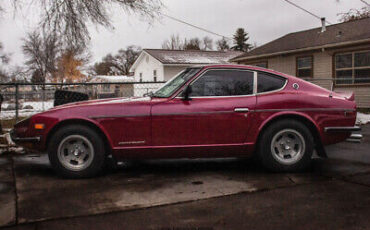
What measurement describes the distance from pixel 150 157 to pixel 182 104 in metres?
0.81

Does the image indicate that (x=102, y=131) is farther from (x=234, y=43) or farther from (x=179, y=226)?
(x=234, y=43)

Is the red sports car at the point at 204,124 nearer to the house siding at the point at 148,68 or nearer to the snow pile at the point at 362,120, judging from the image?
the snow pile at the point at 362,120

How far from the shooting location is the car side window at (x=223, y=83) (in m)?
4.71

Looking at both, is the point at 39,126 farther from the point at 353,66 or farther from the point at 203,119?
the point at 353,66

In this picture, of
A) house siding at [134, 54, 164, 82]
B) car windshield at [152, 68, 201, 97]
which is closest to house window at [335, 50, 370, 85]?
car windshield at [152, 68, 201, 97]

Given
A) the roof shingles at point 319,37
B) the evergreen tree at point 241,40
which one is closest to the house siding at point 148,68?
the roof shingles at point 319,37

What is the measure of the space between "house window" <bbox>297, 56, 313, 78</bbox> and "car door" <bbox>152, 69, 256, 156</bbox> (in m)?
14.9

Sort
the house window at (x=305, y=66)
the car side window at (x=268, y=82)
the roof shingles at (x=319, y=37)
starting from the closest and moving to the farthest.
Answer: the car side window at (x=268, y=82), the roof shingles at (x=319, y=37), the house window at (x=305, y=66)

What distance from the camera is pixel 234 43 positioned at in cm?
6619

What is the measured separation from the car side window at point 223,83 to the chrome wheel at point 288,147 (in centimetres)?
75

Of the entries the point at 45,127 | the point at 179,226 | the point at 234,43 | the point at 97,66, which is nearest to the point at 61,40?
the point at 45,127

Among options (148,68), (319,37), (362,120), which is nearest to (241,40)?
(148,68)

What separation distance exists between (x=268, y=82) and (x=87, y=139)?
8.37 ft

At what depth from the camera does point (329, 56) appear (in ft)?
56.8
